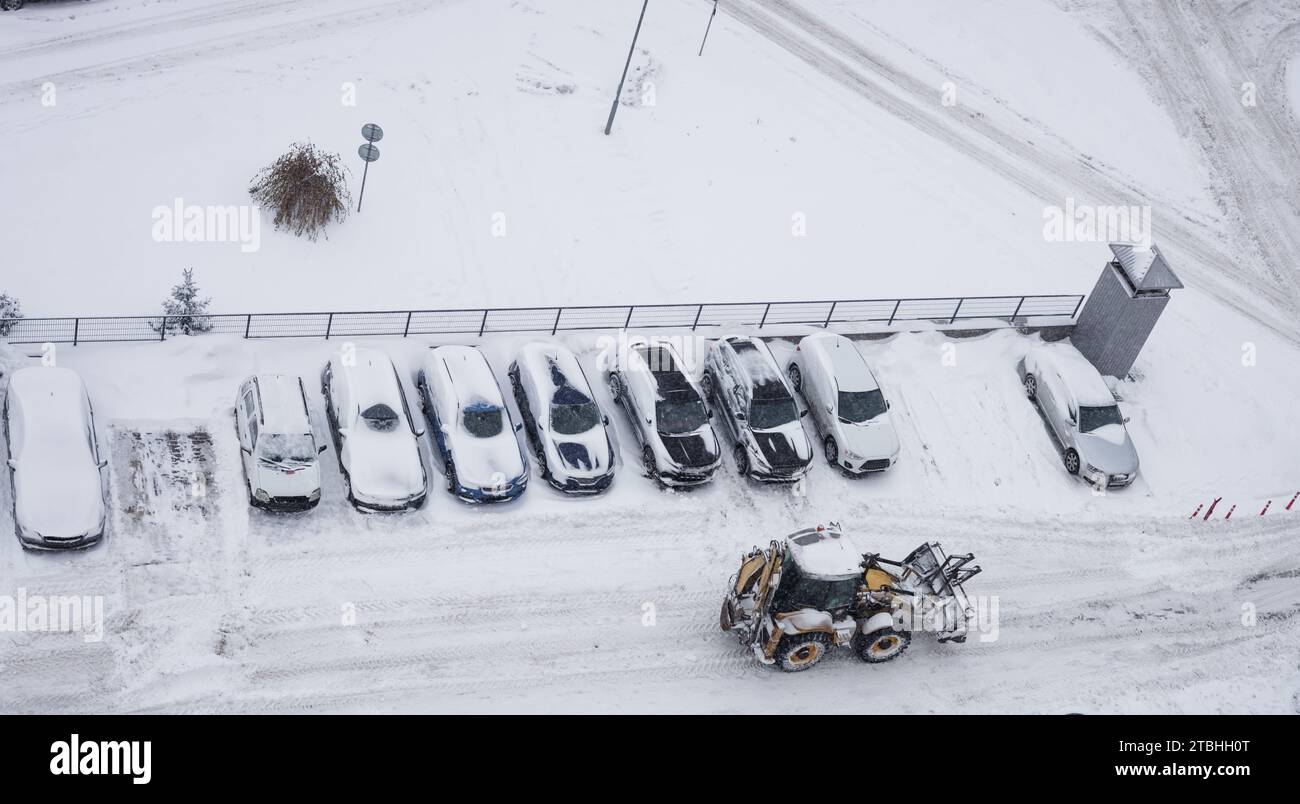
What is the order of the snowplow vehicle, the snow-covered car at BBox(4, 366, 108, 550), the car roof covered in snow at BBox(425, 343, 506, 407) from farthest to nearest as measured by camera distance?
the car roof covered in snow at BBox(425, 343, 506, 407)
the snowplow vehicle
the snow-covered car at BBox(4, 366, 108, 550)

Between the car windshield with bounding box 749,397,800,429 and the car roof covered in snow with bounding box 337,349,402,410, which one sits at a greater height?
the car roof covered in snow with bounding box 337,349,402,410

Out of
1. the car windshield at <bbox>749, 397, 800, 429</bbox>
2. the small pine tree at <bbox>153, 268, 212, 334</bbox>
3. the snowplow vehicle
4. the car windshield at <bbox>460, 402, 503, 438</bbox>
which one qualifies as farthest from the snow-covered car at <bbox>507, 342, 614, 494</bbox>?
A: the small pine tree at <bbox>153, 268, 212, 334</bbox>

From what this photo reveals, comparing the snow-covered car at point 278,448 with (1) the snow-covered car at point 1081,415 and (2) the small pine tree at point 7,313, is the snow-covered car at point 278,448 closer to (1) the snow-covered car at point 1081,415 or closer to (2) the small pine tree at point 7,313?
(2) the small pine tree at point 7,313

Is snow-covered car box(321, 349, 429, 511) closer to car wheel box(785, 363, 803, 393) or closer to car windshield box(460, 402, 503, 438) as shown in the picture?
car windshield box(460, 402, 503, 438)

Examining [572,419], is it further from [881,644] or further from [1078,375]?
[1078,375]

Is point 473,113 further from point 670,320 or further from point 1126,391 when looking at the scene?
point 1126,391

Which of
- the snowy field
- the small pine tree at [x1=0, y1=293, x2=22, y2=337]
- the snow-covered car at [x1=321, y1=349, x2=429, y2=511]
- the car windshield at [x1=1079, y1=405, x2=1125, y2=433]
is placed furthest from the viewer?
the car windshield at [x1=1079, y1=405, x2=1125, y2=433]
